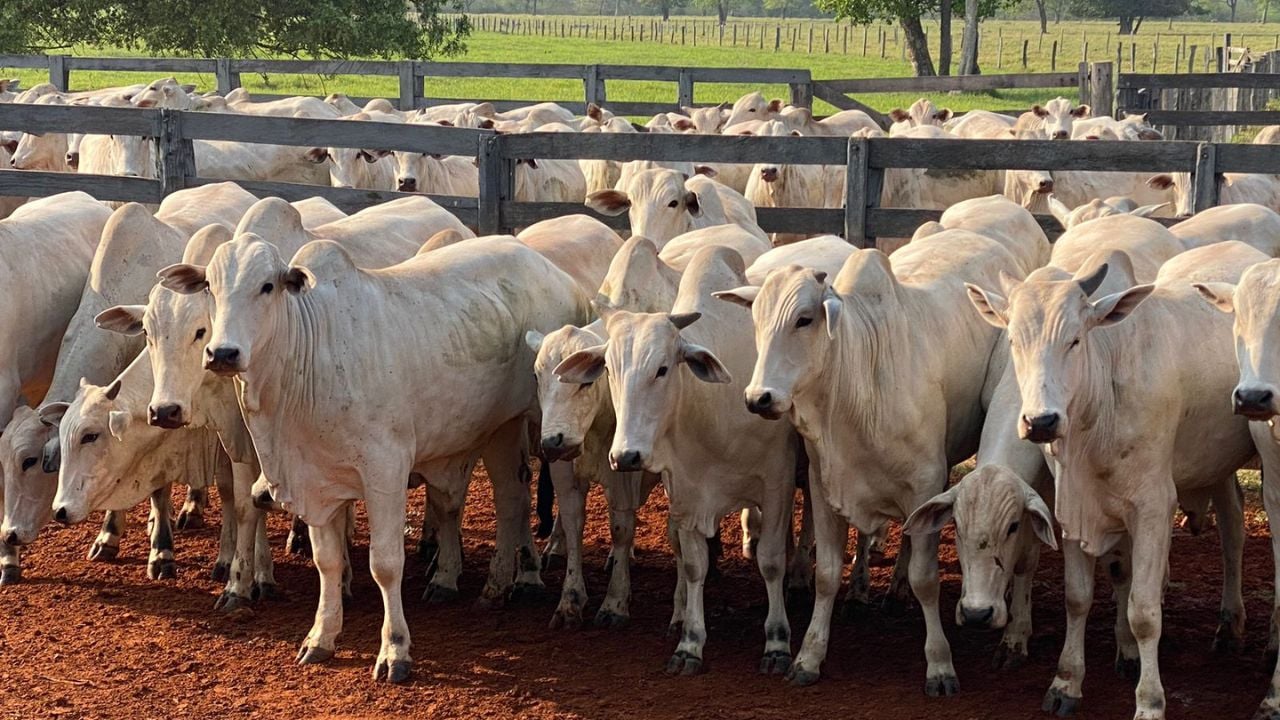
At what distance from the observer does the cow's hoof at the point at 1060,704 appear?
671 centimetres

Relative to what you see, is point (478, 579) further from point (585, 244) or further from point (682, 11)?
point (682, 11)

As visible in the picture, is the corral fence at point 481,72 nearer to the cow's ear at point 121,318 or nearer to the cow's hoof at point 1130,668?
the cow's ear at point 121,318

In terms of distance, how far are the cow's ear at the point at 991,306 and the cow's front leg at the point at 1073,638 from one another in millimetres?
969

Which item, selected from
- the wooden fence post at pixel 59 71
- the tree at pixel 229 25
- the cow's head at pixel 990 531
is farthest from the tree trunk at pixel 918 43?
the cow's head at pixel 990 531

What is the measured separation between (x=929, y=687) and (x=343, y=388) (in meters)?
2.85

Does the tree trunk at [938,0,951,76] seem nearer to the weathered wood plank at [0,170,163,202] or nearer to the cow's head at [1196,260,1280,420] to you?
the weathered wood plank at [0,170,163,202]

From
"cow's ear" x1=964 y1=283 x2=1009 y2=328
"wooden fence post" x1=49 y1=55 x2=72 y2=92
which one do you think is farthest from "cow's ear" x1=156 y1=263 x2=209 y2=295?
"wooden fence post" x1=49 y1=55 x2=72 y2=92

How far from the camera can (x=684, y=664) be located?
7.35 metres

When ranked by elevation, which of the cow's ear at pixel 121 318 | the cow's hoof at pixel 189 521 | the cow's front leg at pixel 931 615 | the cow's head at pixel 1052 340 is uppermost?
the cow's head at pixel 1052 340

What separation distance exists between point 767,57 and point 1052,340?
185 feet

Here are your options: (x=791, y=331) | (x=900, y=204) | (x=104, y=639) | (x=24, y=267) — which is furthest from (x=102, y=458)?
(x=900, y=204)

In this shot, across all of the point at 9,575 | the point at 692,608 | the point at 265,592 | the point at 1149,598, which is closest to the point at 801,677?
the point at 692,608

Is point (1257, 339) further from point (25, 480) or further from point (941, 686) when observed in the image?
point (25, 480)

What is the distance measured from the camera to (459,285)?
8.05m
